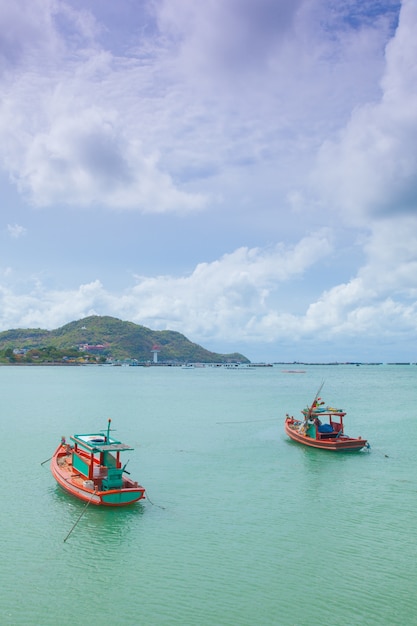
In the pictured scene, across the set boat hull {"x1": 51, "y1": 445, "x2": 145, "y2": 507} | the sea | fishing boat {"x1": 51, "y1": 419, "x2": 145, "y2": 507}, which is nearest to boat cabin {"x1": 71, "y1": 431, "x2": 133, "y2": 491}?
fishing boat {"x1": 51, "y1": 419, "x2": 145, "y2": 507}

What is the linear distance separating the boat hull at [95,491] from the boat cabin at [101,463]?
0.92 feet

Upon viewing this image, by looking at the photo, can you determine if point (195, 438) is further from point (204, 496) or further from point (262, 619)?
point (262, 619)

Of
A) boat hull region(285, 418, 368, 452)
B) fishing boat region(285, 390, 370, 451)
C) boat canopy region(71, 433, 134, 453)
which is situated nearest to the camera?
boat canopy region(71, 433, 134, 453)

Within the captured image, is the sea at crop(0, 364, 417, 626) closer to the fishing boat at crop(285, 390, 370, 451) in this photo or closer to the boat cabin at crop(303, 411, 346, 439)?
the fishing boat at crop(285, 390, 370, 451)

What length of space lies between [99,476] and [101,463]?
666mm

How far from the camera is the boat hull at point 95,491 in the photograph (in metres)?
21.4

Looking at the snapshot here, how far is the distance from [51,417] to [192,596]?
4269 cm

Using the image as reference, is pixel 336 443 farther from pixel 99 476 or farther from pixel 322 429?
pixel 99 476

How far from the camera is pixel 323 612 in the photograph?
544 inches

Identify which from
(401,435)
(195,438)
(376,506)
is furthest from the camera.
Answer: (401,435)

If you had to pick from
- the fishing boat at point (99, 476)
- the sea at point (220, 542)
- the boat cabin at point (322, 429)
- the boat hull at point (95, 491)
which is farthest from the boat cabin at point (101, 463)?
the boat cabin at point (322, 429)

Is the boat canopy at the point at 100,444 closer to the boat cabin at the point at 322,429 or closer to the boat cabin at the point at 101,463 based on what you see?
the boat cabin at the point at 101,463

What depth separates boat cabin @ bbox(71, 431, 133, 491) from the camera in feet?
73.6

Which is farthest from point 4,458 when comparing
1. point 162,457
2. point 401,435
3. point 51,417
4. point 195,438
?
point 401,435
